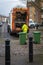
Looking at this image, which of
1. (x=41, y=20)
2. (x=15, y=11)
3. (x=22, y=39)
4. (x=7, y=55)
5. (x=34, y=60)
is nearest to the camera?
(x=7, y=55)

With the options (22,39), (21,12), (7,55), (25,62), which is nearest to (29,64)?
(25,62)

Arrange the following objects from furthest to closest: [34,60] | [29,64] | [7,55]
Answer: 1. [34,60]
2. [29,64]
3. [7,55]

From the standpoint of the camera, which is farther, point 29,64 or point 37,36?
point 37,36

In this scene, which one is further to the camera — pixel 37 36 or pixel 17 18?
pixel 17 18

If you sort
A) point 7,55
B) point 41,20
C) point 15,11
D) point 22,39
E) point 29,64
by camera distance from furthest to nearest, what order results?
point 41,20 < point 15,11 < point 22,39 < point 29,64 < point 7,55

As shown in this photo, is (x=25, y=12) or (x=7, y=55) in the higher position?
(x=25, y=12)

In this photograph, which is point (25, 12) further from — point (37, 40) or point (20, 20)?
point (37, 40)

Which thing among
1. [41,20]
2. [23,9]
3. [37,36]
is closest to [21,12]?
[23,9]

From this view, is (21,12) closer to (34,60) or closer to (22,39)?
(22,39)

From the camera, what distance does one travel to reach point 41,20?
3553 inches

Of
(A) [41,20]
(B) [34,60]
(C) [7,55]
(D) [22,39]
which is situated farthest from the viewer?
(A) [41,20]

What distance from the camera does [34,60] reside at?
12.4 meters

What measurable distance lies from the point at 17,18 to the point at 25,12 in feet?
3.81

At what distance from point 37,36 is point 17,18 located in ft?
35.7
